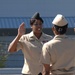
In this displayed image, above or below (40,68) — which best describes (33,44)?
above

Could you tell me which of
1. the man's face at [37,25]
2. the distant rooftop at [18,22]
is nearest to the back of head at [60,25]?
the man's face at [37,25]

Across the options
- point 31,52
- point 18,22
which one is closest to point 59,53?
point 31,52

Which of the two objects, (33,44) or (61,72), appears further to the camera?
(33,44)

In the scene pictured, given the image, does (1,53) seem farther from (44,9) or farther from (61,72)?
(44,9)

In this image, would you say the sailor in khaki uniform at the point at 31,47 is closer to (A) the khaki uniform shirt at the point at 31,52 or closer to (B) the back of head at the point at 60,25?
(A) the khaki uniform shirt at the point at 31,52

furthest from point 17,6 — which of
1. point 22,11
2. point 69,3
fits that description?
point 69,3

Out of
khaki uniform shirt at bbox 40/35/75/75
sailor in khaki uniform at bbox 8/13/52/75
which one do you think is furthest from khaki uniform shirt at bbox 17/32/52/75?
khaki uniform shirt at bbox 40/35/75/75

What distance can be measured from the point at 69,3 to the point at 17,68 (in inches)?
544

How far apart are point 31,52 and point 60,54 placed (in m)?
1.02

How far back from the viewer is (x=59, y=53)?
12.8 feet

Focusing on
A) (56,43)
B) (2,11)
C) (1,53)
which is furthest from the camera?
(2,11)

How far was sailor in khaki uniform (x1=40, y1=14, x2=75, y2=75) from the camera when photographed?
3861 mm

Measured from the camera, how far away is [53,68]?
392cm

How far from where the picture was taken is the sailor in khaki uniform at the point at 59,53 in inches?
152
